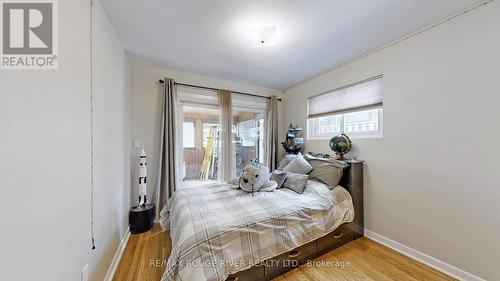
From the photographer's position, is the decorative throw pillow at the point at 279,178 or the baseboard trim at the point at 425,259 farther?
the decorative throw pillow at the point at 279,178

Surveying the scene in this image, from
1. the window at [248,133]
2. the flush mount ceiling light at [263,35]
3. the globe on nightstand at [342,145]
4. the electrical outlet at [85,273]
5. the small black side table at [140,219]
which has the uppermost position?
the flush mount ceiling light at [263,35]

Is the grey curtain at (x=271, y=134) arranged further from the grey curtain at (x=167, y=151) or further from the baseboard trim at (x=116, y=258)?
the baseboard trim at (x=116, y=258)

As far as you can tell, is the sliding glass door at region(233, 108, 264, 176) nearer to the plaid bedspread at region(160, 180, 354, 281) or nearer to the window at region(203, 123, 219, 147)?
the window at region(203, 123, 219, 147)

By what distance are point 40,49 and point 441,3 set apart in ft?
9.71

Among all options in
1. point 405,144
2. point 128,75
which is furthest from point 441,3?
point 128,75

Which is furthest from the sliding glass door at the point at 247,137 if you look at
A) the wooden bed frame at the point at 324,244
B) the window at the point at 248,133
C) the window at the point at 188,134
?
the wooden bed frame at the point at 324,244

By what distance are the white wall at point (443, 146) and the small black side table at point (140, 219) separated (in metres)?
3.08

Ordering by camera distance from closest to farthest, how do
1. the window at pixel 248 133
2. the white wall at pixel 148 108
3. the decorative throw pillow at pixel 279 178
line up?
the decorative throw pillow at pixel 279 178
the white wall at pixel 148 108
the window at pixel 248 133

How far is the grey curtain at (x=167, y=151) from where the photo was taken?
288 cm

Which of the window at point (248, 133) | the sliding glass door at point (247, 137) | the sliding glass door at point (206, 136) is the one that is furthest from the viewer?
the window at point (248, 133)

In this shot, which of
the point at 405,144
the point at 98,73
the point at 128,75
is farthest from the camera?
the point at 128,75

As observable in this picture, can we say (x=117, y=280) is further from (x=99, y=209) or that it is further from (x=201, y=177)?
(x=201, y=177)

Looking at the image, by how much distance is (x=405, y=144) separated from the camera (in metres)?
2.09

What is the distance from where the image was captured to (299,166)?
278cm
